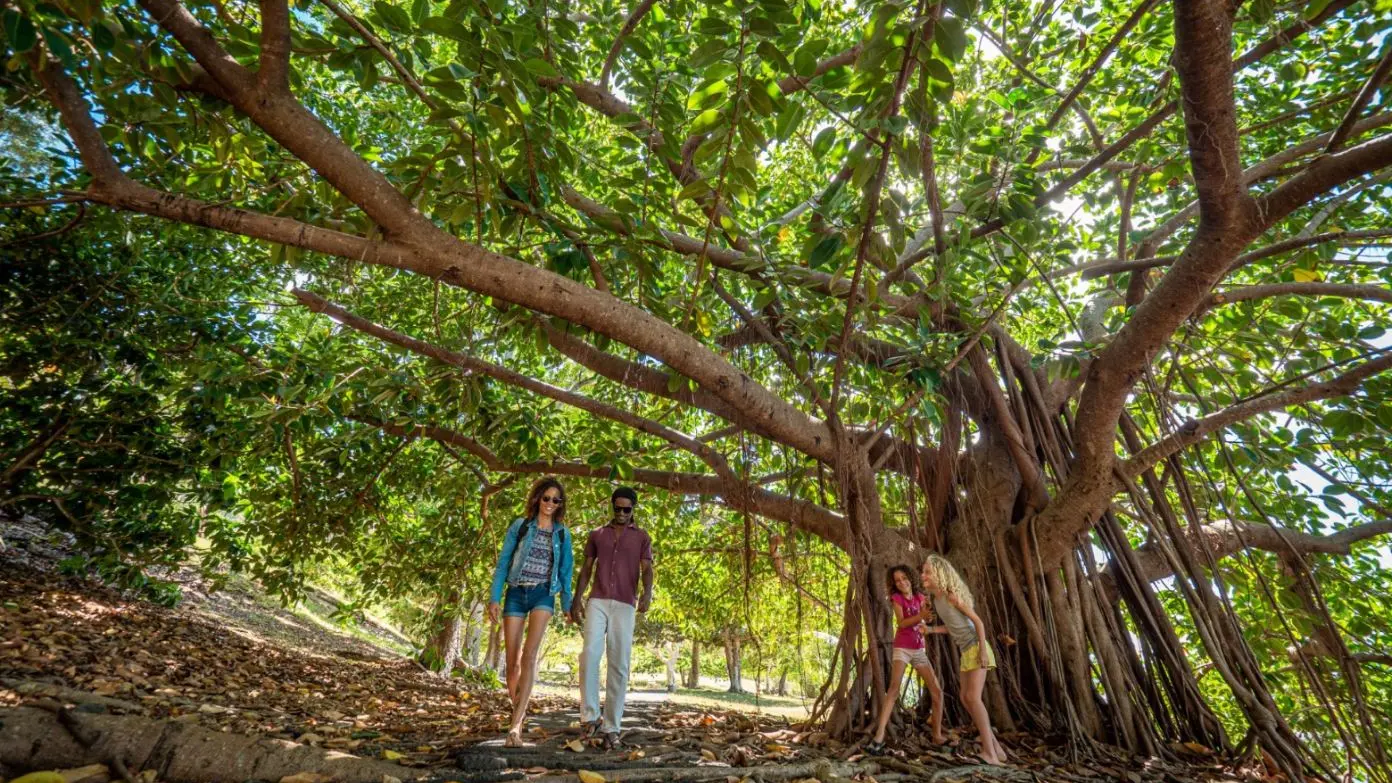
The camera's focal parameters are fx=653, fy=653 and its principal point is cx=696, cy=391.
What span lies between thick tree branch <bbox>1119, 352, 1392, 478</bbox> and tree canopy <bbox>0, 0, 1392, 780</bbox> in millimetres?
17

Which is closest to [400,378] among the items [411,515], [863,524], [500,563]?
[500,563]

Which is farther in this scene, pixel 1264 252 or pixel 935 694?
pixel 935 694

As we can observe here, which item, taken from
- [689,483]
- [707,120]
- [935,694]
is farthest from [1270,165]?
[689,483]

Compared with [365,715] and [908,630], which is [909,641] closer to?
[908,630]

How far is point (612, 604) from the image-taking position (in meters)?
3.11

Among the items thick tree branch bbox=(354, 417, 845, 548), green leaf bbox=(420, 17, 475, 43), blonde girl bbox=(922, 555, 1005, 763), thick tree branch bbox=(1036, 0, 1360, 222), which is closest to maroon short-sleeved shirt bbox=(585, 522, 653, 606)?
thick tree branch bbox=(354, 417, 845, 548)

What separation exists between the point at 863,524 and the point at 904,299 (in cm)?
141

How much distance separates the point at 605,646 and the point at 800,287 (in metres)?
1.95

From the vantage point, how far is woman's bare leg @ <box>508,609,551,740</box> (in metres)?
2.71

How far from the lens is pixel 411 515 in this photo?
6949 millimetres

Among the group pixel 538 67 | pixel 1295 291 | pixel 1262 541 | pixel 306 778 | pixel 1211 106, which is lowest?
pixel 306 778

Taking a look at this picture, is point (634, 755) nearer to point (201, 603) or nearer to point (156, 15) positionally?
point (156, 15)

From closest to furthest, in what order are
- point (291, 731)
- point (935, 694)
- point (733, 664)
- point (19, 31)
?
point (19, 31) → point (291, 731) → point (935, 694) → point (733, 664)

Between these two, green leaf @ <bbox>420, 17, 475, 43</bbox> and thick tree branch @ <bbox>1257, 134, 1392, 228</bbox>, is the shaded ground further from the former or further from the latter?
thick tree branch @ <bbox>1257, 134, 1392, 228</bbox>
